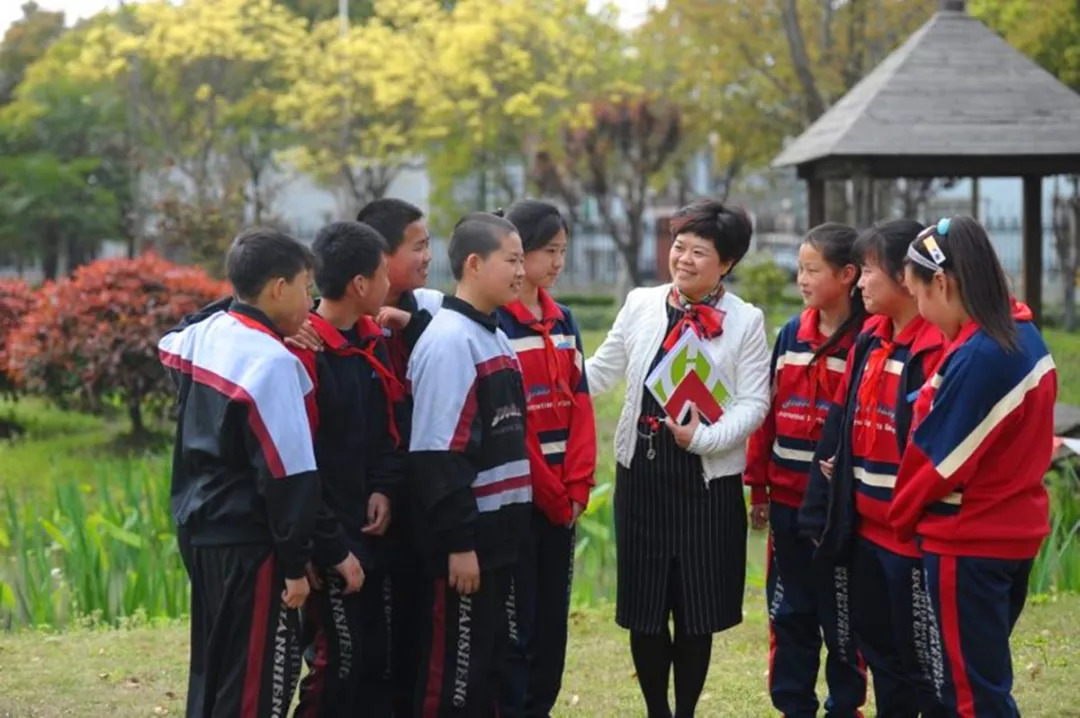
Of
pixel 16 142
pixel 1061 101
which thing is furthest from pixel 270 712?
pixel 16 142

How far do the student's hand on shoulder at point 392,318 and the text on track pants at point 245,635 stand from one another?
897 mm

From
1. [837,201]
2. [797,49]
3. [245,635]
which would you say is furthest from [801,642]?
[797,49]

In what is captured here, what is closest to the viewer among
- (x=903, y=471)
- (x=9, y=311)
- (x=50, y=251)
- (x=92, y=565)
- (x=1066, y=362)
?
(x=903, y=471)

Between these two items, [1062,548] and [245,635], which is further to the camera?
[1062,548]

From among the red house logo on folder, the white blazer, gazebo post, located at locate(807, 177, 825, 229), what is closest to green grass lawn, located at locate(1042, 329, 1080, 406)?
gazebo post, located at locate(807, 177, 825, 229)

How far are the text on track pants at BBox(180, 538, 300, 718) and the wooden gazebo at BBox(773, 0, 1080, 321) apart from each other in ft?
23.3

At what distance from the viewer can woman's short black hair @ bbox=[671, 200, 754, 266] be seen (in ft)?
15.2

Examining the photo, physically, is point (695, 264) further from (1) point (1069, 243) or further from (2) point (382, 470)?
(1) point (1069, 243)

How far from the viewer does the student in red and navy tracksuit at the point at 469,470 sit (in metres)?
4.15

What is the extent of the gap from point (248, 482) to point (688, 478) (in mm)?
1391

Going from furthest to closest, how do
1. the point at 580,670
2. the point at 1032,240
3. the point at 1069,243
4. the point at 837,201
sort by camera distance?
the point at 1069,243 → the point at 837,201 → the point at 1032,240 → the point at 580,670

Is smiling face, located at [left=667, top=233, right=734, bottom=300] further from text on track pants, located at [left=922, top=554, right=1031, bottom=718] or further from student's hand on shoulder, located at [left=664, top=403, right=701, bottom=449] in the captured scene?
text on track pants, located at [left=922, top=554, right=1031, bottom=718]

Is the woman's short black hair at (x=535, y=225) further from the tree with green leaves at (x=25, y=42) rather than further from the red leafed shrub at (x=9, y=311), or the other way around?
the tree with green leaves at (x=25, y=42)

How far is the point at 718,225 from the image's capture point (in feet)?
15.2
